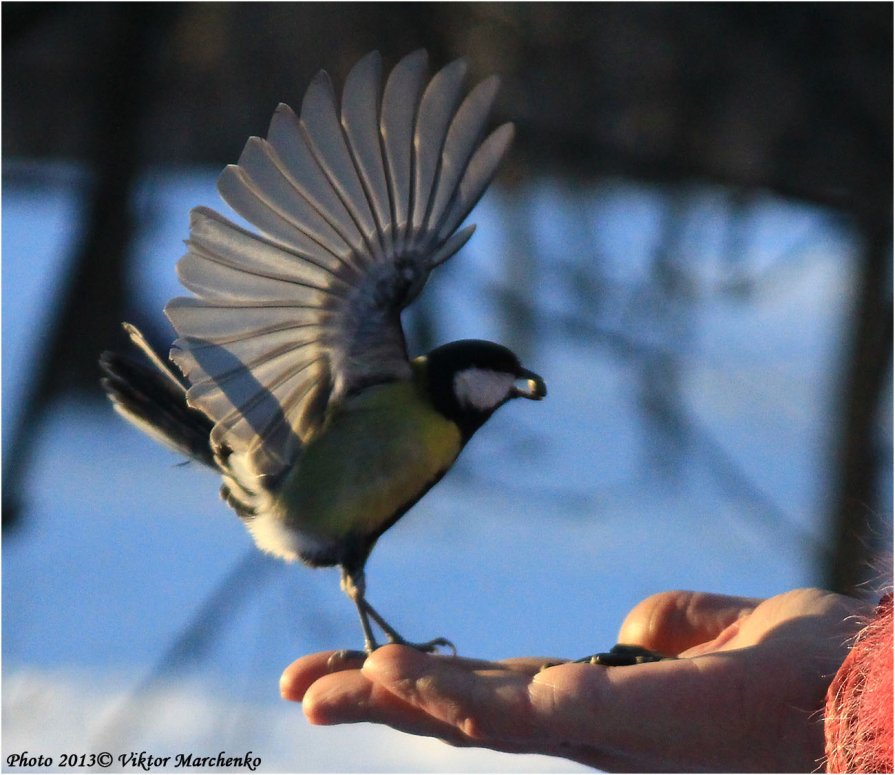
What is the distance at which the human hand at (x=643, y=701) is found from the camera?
1.09 metres

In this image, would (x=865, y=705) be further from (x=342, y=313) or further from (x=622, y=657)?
(x=342, y=313)

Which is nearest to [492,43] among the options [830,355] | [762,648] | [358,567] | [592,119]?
[592,119]

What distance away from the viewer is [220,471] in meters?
1.42

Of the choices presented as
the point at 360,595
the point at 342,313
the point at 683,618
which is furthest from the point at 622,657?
the point at 342,313

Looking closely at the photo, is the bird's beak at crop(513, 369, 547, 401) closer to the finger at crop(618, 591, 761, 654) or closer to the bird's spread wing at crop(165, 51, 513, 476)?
the bird's spread wing at crop(165, 51, 513, 476)

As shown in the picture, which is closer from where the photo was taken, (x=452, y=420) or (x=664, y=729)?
(x=664, y=729)

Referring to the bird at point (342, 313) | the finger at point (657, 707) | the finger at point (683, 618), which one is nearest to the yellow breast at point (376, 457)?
the bird at point (342, 313)

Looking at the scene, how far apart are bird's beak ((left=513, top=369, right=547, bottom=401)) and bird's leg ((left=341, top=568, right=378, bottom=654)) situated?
0.98 ft

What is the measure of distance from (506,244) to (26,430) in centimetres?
134

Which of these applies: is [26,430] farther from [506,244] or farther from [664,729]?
[506,244]

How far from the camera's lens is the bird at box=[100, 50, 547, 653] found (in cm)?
116

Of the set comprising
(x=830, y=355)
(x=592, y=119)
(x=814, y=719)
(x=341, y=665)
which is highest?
(x=592, y=119)

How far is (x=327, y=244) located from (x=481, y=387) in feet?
0.82

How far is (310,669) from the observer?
54.7 inches
